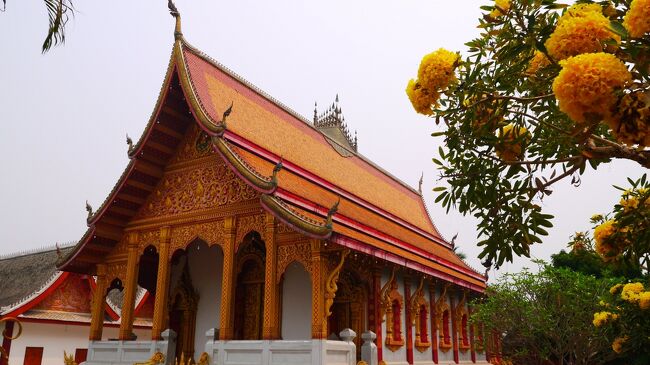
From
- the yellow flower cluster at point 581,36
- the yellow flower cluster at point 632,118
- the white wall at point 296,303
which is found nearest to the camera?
the yellow flower cluster at point 632,118

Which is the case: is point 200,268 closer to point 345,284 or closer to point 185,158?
point 185,158

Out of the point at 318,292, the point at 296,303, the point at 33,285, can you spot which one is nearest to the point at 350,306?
the point at 296,303

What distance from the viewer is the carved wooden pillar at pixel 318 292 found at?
27.8 feet

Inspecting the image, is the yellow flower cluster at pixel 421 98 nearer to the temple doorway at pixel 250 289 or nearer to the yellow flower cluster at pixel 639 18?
the yellow flower cluster at pixel 639 18

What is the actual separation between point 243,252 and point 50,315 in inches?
313

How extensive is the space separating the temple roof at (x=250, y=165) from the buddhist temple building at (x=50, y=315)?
4.40m

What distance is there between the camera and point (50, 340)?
16.4 metres

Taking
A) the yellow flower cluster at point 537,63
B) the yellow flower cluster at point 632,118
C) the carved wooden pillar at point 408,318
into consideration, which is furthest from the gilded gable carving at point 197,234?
the yellow flower cluster at point 632,118

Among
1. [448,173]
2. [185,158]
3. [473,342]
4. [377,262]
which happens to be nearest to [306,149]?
[185,158]

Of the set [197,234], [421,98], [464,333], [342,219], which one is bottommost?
[464,333]

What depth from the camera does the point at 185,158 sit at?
11.4 metres

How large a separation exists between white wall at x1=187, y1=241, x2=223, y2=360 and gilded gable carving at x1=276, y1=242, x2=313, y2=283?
11.3 feet

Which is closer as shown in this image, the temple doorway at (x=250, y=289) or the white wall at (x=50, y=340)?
the temple doorway at (x=250, y=289)

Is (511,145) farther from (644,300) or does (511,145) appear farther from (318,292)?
(318,292)
